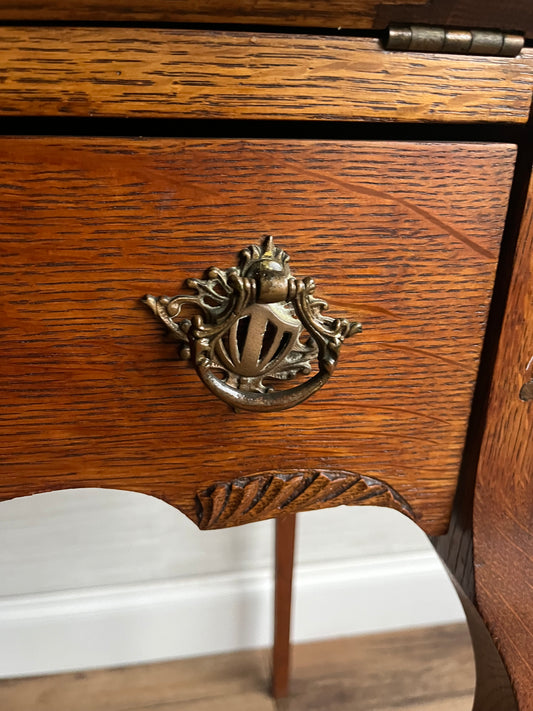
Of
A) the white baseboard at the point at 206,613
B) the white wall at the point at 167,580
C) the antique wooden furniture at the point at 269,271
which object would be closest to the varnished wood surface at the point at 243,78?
the antique wooden furniture at the point at 269,271

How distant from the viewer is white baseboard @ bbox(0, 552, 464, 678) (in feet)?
3.02

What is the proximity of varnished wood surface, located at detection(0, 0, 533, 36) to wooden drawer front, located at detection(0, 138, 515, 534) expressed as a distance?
4cm

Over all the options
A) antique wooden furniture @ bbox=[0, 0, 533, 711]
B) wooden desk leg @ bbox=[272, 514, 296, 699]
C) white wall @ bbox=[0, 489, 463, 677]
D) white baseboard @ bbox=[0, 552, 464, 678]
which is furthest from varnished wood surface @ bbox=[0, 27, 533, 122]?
white baseboard @ bbox=[0, 552, 464, 678]

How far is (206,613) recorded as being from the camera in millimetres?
964

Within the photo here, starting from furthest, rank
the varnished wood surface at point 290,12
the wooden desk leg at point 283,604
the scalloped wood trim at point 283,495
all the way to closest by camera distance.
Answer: the wooden desk leg at point 283,604 < the scalloped wood trim at point 283,495 < the varnished wood surface at point 290,12

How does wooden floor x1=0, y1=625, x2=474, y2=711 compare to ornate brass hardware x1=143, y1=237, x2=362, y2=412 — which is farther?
wooden floor x1=0, y1=625, x2=474, y2=711

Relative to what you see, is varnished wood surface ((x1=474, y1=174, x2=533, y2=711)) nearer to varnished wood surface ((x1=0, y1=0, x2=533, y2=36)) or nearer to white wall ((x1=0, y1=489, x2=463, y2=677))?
varnished wood surface ((x1=0, y1=0, x2=533, y2=36))

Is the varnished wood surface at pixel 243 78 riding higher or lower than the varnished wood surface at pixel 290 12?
lower

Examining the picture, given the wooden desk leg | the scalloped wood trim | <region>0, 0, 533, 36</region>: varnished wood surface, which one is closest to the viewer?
<region>0, 0, 533, 36</region>: varnished wood surface

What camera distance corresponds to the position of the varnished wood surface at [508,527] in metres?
0.34

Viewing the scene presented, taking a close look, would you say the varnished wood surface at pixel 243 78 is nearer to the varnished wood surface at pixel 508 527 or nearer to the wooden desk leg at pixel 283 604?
the varnished wood surface at pixel 508 527

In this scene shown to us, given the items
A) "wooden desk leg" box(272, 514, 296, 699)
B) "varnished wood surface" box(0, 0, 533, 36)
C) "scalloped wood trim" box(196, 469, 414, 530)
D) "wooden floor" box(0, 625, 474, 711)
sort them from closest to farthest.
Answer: "varnished wood surface" box(0, 0, 533, 36), "scalloped wood trim" box(196, 469, 414, 530), "wooden desk leg" box(272, 514, 296, 699), "wooden floor" box(0, 625, 474, 711)

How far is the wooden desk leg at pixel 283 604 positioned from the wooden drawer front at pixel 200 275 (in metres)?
0.43

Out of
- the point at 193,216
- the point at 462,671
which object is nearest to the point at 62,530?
the point at 462,671
